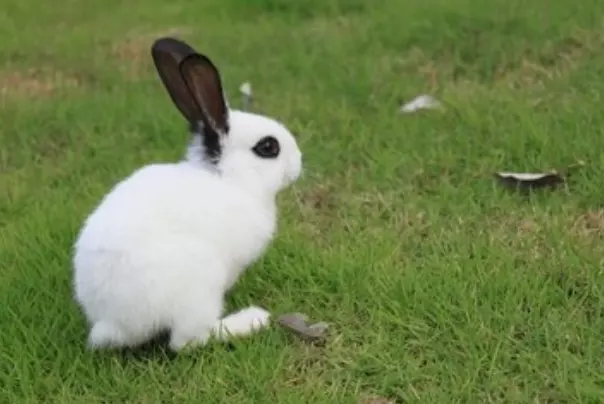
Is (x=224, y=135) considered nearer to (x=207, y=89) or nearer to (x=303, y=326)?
(x=207, y=89)

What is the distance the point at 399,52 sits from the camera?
17.9 feet

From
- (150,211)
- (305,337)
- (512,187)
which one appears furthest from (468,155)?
(150,211)

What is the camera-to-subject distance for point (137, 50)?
19.4 ft

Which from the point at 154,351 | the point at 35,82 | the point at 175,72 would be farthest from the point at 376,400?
the point at 35,82

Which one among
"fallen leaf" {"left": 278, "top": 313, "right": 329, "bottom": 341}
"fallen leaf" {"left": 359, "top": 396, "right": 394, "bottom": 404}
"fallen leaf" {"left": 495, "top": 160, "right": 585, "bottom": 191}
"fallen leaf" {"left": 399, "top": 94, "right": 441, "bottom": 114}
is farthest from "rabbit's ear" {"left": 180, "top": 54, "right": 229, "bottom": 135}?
"fallen leaf" {"left": 399, "top": 94, "right": 441, "bottom": 114}

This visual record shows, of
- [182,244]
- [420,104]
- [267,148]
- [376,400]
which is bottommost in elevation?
[420,104]

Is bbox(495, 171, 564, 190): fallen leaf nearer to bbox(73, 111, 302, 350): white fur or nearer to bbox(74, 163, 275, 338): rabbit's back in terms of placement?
bbox(73, 111, 302, 350): white fur

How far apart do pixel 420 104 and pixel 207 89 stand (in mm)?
1885

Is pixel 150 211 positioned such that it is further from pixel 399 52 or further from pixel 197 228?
pixel 399 52

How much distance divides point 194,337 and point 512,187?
1.48 metres

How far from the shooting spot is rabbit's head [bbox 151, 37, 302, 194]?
10.1ft

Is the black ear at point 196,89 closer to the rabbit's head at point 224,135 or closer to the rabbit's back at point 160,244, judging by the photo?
the rabbit's head at point 224,135

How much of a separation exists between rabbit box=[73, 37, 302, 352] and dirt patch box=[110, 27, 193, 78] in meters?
2.53

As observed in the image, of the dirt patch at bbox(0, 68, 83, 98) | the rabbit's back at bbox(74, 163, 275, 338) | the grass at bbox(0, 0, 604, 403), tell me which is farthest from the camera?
the dirt patch at bbox(0, 68, 83, 98)
